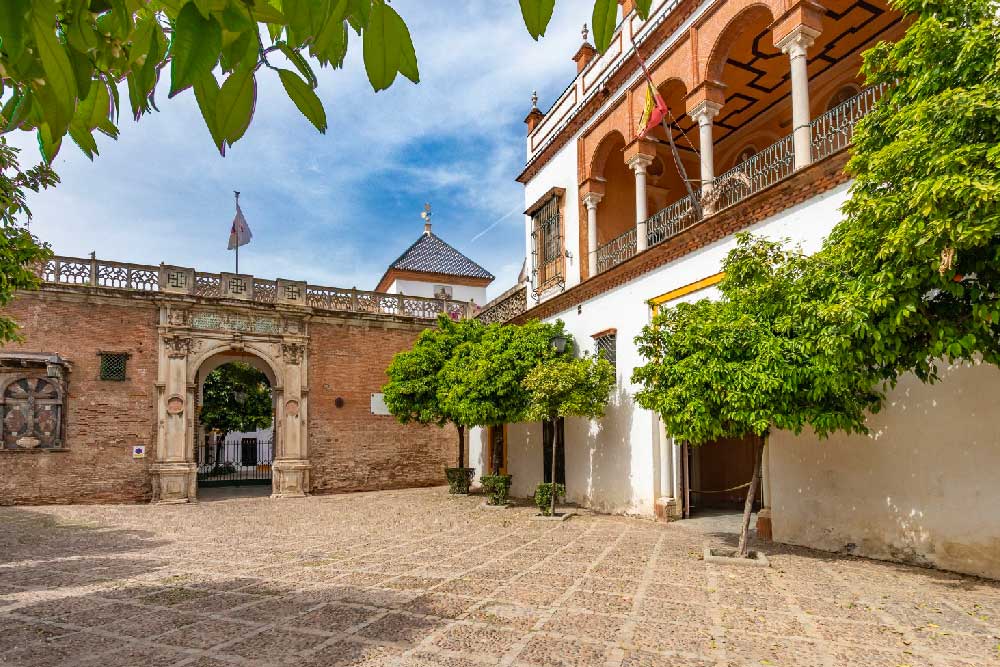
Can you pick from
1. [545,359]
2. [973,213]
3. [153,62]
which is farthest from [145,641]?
[545,359]

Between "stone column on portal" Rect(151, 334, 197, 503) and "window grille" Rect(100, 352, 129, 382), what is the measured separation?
831mm

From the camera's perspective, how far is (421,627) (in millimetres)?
4875

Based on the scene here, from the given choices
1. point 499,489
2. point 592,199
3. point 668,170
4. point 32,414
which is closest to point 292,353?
point 32,414

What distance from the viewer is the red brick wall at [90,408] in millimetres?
14008

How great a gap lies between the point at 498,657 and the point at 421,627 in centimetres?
90

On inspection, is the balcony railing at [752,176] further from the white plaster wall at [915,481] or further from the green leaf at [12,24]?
the green leaf at [12,24]

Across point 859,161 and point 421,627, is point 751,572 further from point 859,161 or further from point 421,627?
point 859,161

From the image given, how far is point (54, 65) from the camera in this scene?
1020mm

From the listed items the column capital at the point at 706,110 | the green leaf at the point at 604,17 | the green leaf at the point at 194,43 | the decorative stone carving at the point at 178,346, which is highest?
the column capital at the point at 706,110

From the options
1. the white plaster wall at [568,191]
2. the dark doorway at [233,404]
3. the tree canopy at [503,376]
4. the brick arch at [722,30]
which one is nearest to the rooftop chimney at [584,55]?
the white plaster wall at [568,191]

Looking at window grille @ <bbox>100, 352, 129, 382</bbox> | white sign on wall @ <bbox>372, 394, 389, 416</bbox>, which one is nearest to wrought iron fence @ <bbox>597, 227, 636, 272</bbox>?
white sign on wall @ <bbox>372, 394, 389, 416</bbox>

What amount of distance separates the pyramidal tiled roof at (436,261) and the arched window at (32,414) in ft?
46.6

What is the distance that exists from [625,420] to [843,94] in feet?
22.8

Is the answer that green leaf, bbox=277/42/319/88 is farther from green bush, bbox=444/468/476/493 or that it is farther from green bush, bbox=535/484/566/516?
green bush, bbox=444/468/476/493
